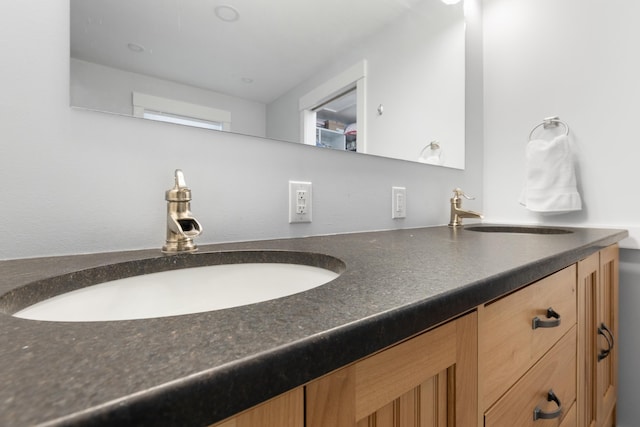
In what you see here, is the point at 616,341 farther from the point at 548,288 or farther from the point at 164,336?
the point at 164,336

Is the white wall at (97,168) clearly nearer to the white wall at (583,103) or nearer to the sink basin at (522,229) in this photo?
the sink basin at (522,229)

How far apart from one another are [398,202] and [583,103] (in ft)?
3.03

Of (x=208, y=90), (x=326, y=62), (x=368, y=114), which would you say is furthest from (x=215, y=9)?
(x=368, y=114)

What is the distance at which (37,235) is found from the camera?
1.80ft

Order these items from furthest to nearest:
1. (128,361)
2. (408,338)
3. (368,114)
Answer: (368,114) < (408,338) < (128,361)

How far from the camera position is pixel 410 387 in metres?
0.34

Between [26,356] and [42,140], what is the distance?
1.70ft

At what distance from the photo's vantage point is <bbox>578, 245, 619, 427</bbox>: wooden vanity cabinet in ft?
2.66

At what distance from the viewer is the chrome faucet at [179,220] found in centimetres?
61

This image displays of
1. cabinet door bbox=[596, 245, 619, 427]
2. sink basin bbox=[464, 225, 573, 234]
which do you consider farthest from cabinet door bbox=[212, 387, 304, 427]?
sink basin bbox=[464, 225, 573, 234]

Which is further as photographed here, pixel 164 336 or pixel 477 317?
pixel 477 317

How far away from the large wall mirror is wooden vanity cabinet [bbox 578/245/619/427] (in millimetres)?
693

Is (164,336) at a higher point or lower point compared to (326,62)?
lower

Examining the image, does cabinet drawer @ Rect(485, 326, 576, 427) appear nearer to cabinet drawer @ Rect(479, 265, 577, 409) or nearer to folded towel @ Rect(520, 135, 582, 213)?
cabinet drawer @ Rect(479, 265, 577, 409)
